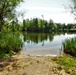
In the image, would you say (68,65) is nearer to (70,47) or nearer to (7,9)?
(70,47)

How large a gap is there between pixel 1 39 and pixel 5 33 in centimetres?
75

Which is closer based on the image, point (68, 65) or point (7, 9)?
point (68, 65)

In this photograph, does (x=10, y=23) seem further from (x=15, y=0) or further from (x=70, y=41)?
(x=70, y=41)

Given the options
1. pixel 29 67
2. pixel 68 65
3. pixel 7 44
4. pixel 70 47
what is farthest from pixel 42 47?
pixel 29 67

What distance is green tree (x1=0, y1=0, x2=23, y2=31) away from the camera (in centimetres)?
1535

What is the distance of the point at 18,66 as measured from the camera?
10.7m

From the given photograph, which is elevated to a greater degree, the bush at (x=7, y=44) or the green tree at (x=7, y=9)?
the green tree at (x=7, y=9)

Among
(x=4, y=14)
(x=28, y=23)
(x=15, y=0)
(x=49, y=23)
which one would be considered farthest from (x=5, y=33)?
(x=49, y=23)

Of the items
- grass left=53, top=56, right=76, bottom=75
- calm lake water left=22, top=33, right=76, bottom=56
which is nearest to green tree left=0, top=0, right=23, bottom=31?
calm lake water left=22, top=33, right=76, bottom=56

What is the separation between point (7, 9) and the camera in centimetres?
1555

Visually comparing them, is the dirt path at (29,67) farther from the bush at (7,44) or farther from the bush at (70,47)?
the bush at (70,47)

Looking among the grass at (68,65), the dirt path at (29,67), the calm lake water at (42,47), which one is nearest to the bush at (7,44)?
the calm lake water at (42,47)

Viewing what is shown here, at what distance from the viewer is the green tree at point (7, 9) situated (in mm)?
15352

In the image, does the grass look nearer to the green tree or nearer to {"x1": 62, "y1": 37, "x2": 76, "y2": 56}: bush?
{"x1": 62, "y1": 37, "x2": 76, "y2": 56}: bush
